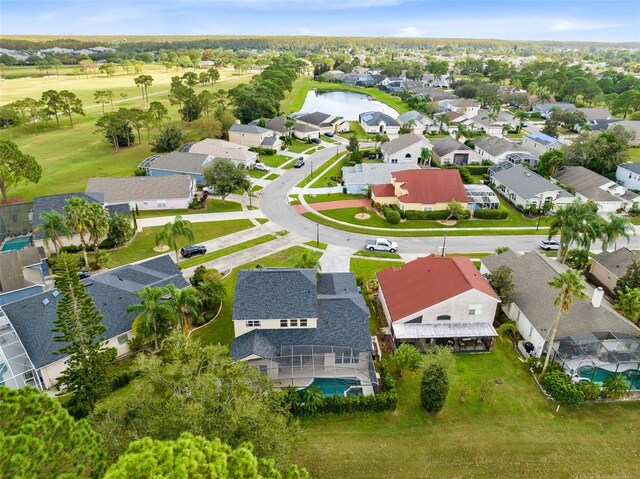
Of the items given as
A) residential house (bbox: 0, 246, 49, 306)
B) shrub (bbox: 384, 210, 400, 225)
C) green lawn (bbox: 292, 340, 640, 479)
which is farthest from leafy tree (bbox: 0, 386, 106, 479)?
shrub (bbox: 384, 210, 400, 225)

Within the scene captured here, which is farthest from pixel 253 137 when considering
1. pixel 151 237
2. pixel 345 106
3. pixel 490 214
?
pixel 345 106

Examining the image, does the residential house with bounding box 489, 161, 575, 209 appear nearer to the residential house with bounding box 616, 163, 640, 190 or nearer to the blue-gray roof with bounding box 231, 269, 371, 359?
the residential house with bounding box 616, 163, 640, 190

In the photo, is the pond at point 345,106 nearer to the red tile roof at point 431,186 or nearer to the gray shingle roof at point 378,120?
the gray shingle roof at point 378,120

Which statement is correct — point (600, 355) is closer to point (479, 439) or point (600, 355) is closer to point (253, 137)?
point (479, 439)

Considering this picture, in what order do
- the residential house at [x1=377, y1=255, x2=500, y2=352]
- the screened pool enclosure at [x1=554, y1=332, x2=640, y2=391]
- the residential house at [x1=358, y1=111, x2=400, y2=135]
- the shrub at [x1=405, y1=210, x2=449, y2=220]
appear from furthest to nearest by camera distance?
1. the residential house at [x1=358, y1=111, x2=400, y2=135]
2. the shrub at [x1=405, y1=210, x2=449, y2=220]
3. the residential house at [x1=377, y1=255, x2=500, y2=352]
4. the screened pool enclosure at [x1=554, y1=332, x2=640, y2=391]

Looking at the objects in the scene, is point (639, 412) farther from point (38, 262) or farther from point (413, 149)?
point (413, 149)

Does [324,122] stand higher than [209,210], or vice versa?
[324,122]

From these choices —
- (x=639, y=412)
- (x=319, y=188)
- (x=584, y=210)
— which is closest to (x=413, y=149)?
(x=319, y=188)
